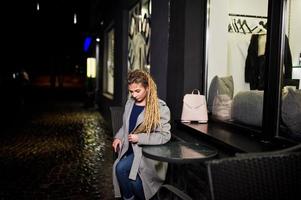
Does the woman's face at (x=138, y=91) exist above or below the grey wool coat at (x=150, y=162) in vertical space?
above

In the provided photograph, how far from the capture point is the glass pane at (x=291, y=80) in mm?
3398

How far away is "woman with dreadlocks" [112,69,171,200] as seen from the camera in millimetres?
3746

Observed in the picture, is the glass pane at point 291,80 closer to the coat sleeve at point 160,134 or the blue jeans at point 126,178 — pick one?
the coat sleeve at point 160,134

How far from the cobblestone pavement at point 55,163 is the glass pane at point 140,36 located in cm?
223

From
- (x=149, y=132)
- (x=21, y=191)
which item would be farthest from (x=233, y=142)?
(x=21, y=191)

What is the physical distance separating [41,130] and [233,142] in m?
8.59

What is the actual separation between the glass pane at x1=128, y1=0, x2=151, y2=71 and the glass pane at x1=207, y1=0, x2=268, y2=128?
2724 millimetres

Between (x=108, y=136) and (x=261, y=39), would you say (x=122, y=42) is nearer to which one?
(x=108, y=136)

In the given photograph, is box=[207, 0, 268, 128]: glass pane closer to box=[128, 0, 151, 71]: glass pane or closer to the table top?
the table top

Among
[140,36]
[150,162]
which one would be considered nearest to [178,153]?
[150,162]

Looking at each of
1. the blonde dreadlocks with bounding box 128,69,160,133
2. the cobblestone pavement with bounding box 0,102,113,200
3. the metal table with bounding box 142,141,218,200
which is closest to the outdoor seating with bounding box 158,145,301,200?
the metal table with bounding box 142,141,218,200

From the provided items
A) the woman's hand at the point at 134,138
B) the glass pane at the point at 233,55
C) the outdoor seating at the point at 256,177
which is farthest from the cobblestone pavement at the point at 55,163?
the outdoor seating at the point at 256,177

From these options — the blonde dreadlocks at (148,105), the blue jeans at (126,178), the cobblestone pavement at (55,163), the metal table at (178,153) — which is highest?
the blonde dreadlocks at (148,105)

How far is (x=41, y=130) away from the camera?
1101 centimetres
